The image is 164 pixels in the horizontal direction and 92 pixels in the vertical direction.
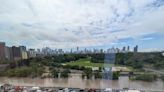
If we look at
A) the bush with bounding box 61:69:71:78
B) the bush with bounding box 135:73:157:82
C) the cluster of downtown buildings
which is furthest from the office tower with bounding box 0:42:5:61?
the bush with bounding box 135:73:157:82

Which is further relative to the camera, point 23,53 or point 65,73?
point 23,53

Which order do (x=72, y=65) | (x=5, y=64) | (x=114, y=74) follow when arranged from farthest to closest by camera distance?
(x=72, y=65), (x=5, y=64), (x=114, y=74)

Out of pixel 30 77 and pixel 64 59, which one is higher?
pixel 64 59

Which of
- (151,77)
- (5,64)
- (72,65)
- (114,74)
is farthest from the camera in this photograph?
(72,65)

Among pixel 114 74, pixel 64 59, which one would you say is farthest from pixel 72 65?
pixel 114 74

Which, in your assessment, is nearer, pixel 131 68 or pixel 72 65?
pixel 131 68

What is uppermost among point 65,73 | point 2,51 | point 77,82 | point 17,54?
point 2,51

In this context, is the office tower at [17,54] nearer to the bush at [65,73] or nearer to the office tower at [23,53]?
the office tower at [23,53]

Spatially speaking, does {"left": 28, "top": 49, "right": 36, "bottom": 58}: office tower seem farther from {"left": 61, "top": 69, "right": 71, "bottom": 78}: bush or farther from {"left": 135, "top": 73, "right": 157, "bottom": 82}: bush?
{"left": 135, "top": 73, "right": 157, "bottom": 82}: bush

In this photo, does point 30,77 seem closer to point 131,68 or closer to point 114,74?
point 114,74

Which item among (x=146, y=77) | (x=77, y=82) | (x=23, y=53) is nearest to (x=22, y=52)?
(x=23, y=53)

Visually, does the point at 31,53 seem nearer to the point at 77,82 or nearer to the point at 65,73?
the point at 65,73
